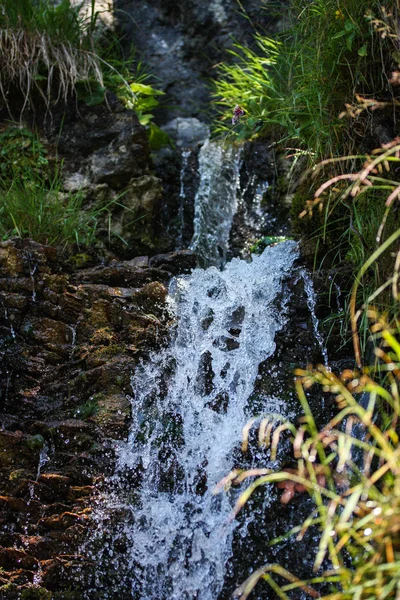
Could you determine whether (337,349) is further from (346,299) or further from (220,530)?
(220,530)

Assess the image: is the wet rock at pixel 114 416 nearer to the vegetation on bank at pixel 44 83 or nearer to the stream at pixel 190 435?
the stream at pixel 190 435

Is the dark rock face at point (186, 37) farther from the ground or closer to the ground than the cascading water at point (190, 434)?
farther from the ground

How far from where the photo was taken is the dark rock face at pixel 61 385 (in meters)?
2.76

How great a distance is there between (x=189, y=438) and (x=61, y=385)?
0.66m

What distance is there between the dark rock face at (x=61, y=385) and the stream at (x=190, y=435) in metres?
0.09

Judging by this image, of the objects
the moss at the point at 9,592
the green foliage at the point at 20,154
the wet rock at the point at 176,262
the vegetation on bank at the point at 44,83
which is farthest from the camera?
the green foliage at the point at 20,154

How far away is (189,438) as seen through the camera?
3.10 metres

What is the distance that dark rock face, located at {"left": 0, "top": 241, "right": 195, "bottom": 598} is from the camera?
2760 millimetres

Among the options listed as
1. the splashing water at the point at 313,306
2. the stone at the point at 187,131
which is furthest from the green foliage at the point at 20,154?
the splashing water at the point at 313,306

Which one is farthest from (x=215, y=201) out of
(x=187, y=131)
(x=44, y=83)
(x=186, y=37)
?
(x=186, y=37)

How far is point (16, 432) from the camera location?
3.00 m

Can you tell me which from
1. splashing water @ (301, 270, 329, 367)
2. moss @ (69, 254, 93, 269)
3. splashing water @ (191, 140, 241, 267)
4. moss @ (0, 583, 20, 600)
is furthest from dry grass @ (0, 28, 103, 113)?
moss @ (0, 583, 20, 600)

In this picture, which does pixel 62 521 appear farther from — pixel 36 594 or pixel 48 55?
pixel 48 55

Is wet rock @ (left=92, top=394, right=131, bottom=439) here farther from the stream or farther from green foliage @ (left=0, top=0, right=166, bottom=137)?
green foliage @ (left=0, top=0, right=166, bottom=137)
